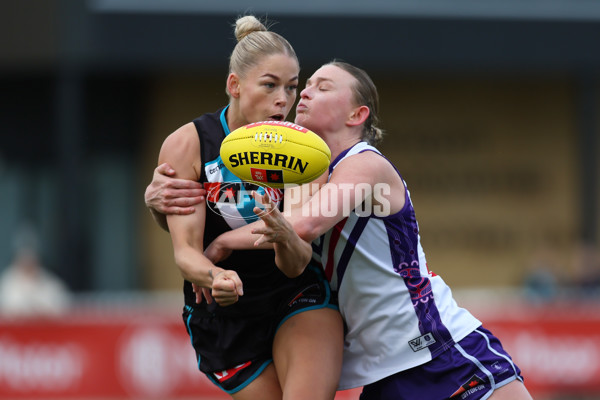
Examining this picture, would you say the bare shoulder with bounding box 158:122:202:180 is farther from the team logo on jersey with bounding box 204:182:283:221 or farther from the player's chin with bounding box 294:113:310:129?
the player's chin with bounding box 294:113:310:129

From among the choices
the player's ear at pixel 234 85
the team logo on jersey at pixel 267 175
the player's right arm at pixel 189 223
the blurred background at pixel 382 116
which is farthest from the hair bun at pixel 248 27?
the blurred background at pixel 382 116

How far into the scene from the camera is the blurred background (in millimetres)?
12320

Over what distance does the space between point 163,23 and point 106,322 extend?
182 inches

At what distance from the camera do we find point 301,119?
399 cm

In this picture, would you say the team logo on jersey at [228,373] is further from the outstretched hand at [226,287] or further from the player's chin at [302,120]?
the player's chin at [302,120]

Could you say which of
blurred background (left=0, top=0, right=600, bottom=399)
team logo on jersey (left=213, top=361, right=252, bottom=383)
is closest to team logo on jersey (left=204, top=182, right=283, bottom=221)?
team logo on jersey (left=213, top=361, right=252, bottom=383)

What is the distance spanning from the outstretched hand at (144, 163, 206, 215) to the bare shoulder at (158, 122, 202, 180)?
1.3 inches

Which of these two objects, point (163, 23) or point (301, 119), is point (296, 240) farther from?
point (163, 23)

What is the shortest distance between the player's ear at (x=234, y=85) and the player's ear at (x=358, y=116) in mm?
467

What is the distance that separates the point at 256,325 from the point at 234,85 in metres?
0.97

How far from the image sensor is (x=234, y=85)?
4.00 metres

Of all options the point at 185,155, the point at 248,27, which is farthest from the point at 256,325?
the point at 248,27

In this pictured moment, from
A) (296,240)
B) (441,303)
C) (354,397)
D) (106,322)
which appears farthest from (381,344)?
(106,322)

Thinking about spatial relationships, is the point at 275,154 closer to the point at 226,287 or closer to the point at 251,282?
the point at 226,287
